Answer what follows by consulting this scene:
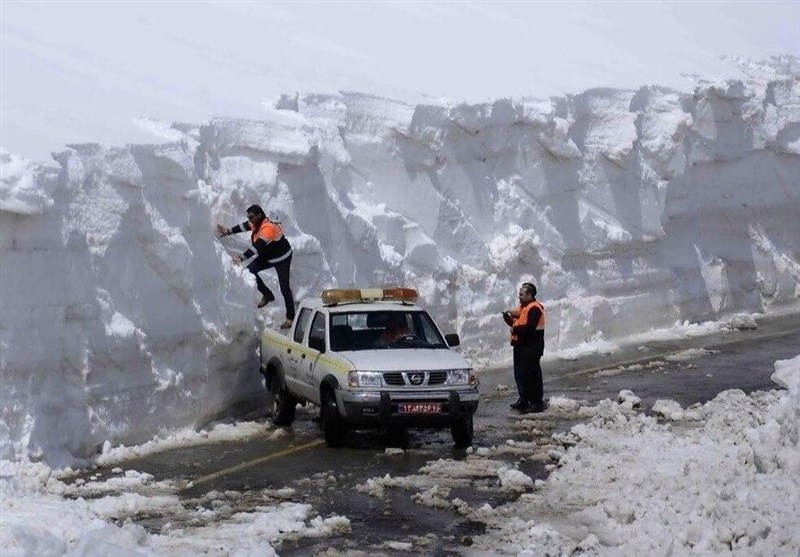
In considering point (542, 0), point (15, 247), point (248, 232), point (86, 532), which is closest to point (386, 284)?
point (248, 232)

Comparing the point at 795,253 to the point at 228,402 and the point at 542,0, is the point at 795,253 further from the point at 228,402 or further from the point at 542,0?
the point at 228,402

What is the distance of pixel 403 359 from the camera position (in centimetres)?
1638

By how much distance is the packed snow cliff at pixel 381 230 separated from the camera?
15.0m

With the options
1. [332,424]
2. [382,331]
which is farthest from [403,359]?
[332,424]

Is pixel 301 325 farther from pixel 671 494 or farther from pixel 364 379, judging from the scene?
pixel 671 494

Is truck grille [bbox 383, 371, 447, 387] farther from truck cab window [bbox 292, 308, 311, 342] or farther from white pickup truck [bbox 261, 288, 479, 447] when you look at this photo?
truck cab window [bbox 292, 308, 311, 342]

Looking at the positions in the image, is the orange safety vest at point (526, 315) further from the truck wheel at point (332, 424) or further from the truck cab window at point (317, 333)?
the truck wheel at point (332, 424)

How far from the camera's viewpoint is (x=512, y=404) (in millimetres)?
19359

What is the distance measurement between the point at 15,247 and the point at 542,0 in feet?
76.4

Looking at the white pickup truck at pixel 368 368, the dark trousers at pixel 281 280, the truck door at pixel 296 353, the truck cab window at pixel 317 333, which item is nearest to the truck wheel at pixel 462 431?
the white pickup truck at pixel 368 368

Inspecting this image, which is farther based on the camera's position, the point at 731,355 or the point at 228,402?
the point at 731,355

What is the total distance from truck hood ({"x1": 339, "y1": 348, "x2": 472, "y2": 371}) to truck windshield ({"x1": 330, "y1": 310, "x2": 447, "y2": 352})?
0.24 metres

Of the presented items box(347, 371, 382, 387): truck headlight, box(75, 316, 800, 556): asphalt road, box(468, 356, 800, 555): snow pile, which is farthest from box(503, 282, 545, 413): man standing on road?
box(347, 371, 382, 387): truck headlight

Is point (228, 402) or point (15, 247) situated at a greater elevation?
point (15, 247)
